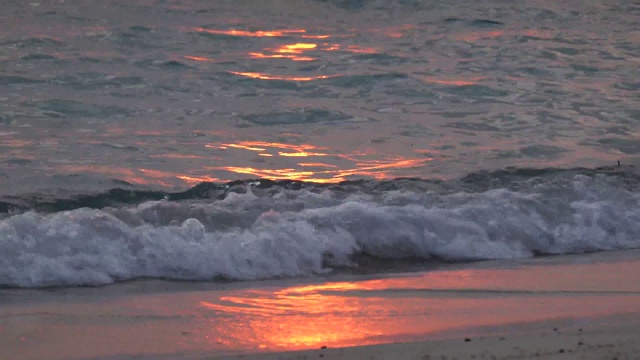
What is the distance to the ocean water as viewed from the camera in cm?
614

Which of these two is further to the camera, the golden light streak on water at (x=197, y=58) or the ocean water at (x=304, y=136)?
the golden light streak on water at (x=197, y=58)

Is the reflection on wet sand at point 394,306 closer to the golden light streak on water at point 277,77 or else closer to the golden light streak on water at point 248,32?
the golden light streak on water at point 277,77

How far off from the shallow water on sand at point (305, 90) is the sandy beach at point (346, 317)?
241cm

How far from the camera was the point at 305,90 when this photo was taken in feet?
37.5

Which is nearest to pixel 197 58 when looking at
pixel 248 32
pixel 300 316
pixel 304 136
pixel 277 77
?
pixel 277 77

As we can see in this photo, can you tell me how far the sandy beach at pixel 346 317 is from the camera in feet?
13.3

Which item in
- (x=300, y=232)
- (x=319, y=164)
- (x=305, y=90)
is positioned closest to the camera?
(x=300, y=232)

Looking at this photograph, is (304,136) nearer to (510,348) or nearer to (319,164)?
(319,164)

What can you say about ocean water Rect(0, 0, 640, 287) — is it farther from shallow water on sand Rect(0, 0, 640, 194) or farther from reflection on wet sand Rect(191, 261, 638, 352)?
reflection on wet sand Rect(191, 261, 638, 352)

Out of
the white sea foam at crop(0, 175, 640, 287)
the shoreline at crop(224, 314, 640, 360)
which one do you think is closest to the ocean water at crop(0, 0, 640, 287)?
the white sea foam at crop(0, 175, 640, 287)

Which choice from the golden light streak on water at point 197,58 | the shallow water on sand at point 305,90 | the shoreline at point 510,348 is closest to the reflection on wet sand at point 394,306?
the shoreline at point 510,348

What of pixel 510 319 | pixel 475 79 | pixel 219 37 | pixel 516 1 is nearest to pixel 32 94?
pixel 219 37

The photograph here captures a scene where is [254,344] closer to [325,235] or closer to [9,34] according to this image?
[325,235]

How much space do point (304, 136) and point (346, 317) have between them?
16.6 feet
